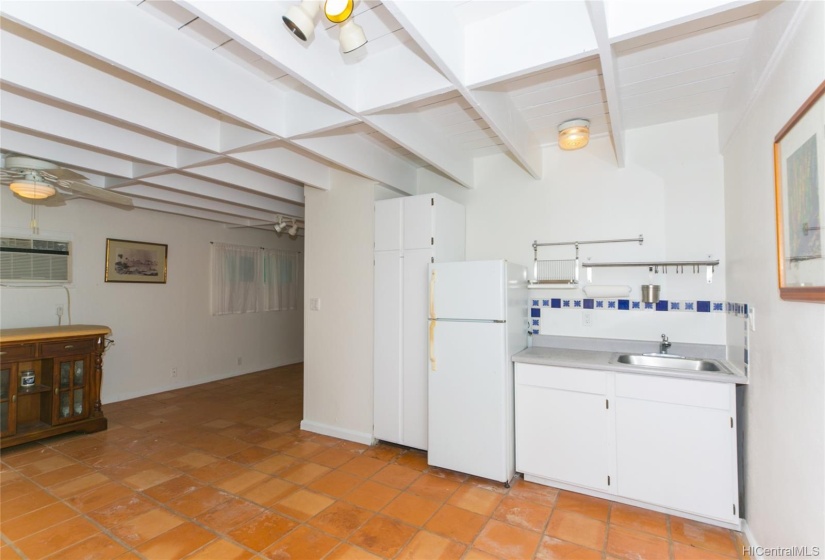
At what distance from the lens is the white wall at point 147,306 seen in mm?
4164

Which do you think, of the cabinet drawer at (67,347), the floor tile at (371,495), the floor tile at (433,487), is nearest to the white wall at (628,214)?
the floor tile at (433,487)

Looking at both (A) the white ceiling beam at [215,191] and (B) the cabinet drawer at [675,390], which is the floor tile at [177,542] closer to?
(B) the cabinet drawer at [675,390]

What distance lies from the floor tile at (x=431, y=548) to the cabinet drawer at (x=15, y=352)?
3628mm

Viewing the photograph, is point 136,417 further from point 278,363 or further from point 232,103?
point 232,103

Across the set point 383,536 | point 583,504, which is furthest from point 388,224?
point 583,504

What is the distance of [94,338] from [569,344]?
14.5ft

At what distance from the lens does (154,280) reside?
5121 millimetres

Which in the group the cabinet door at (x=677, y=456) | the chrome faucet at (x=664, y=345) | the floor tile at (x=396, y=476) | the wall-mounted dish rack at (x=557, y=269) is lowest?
the floor tile at (x=396, y=476)

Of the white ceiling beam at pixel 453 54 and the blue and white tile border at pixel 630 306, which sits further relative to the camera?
the blue and white tile border at pixel 630 306

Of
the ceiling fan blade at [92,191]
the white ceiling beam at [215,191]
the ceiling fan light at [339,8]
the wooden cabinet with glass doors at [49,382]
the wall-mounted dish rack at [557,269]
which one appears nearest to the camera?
the ceiling fan light at [339,8]

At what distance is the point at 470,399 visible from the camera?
2830 mm

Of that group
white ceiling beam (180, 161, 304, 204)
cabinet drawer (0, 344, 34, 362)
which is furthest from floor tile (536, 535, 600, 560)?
cabinet drawer (0, 344, 34, 362)

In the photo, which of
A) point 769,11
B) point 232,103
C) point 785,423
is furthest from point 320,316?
point 769,11

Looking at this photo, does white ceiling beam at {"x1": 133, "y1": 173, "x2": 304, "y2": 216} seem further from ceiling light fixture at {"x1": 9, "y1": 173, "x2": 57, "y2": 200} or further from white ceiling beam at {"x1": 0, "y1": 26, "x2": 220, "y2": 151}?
white ceiling beam at {"x1": 0, "y1": 26, "x2": 220, "y2": 151}
